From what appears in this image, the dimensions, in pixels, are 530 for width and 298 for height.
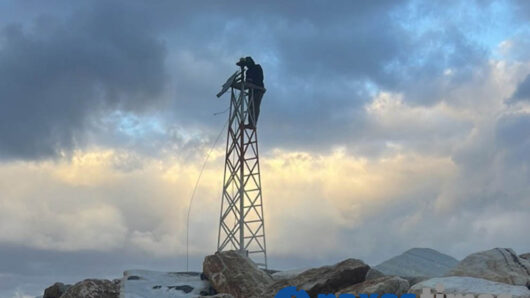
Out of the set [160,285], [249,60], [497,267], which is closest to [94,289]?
[160,285]

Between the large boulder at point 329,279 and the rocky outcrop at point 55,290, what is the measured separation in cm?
1616

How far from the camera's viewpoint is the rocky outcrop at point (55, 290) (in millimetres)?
40094

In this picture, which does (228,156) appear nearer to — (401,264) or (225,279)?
(401,264)

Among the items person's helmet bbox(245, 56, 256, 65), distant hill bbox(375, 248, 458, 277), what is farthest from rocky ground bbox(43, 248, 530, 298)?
person's helmet bbox(245, 56, 256, 65)

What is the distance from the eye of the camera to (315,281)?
95.9 ft

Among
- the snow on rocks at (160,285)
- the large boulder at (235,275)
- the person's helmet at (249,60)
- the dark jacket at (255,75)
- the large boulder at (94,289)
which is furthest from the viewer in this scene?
the person's helmet at (249,60)

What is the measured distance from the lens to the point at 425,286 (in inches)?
1020

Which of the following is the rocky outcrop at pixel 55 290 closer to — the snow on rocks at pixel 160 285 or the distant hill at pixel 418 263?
the snow on rocks at pixel 160 285

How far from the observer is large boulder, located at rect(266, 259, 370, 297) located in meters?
28.9

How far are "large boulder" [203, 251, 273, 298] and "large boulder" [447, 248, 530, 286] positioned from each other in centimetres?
896

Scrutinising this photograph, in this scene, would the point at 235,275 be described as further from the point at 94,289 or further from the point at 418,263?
the point at 418,263

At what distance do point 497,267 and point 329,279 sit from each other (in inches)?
299

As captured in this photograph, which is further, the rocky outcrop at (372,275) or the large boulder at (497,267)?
the rocky outcrop at (372,275)

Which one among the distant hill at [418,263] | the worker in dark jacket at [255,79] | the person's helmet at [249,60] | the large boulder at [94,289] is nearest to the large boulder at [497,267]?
the distant hill at [418,263]
